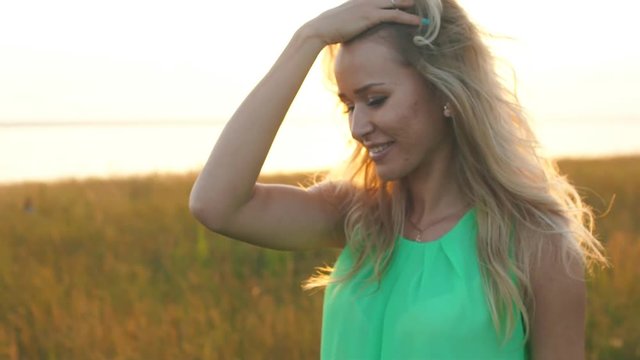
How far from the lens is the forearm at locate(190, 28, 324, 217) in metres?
2.57

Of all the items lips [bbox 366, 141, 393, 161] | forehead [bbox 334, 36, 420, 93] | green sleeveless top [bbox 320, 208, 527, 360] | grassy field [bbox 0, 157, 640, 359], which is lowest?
grassy field [bbox 0, 157, 640, 359]

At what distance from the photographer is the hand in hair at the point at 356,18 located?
2475mm

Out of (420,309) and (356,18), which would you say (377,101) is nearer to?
(356,18)

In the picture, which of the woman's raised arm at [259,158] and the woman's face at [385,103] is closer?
the woman's face at [385,103]

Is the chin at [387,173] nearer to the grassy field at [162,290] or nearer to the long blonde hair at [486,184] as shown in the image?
the long blonde hair at [486,184]

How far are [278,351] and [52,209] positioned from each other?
3.43 m

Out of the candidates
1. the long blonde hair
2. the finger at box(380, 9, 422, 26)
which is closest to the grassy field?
the long blonde hair

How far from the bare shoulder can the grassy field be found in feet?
6.13

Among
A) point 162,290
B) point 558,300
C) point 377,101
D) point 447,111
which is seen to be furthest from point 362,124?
point 162,290

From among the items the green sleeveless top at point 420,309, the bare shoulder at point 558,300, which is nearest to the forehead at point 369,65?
the green sleeveless top at point 420,309

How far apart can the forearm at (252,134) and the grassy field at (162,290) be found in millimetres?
1925

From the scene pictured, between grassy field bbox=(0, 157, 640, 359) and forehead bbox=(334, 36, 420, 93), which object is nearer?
forehead bbox=(334, 36, 420, 93)

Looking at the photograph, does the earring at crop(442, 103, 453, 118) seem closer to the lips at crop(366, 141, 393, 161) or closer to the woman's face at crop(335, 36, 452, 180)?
the woman's face at crop(335, 36, 452, 180)

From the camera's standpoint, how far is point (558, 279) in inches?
93.5
